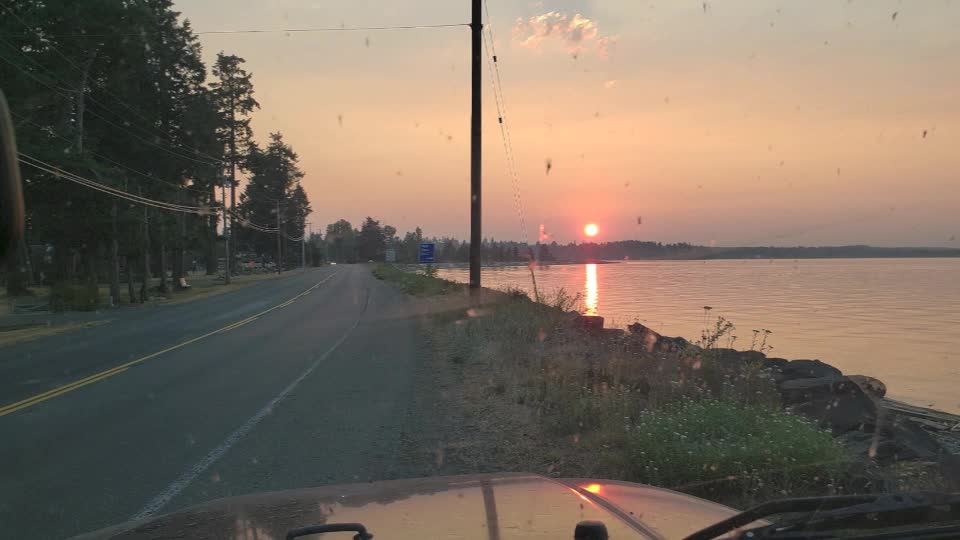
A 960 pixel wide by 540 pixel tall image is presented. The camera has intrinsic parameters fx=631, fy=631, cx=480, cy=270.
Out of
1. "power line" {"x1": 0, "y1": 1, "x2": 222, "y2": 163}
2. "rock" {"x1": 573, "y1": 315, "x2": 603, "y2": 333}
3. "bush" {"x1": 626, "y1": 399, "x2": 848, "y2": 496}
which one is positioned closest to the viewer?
"bush" {"x1": 626, "y1": 399, "x2": 848, "y2": 496}

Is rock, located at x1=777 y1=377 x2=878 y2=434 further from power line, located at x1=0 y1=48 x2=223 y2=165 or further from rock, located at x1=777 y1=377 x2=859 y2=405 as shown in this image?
power line, located at x1=0 y1=48 x2=223 y2=165

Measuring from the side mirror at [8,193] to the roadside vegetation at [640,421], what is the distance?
4.62 metres

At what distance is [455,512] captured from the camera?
262cm

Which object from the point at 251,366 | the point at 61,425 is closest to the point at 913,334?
the point at 251,366

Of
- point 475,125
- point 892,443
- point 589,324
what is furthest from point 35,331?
point 892,443

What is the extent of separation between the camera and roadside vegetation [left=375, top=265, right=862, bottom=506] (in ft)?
16.4

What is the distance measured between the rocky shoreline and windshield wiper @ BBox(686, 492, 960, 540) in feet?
13.8

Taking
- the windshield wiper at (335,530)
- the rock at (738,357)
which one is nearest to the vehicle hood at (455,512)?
the windshield wiper at (335,530)

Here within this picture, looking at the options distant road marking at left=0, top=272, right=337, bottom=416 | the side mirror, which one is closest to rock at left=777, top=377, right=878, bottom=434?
the side mirror

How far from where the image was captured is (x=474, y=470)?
5.89 meters

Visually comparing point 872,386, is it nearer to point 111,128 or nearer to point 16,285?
point 111,128

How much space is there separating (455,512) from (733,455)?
10.8 feet

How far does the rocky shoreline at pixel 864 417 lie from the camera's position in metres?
6.69

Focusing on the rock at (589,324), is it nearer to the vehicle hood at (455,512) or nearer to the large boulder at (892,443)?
the large boulder at (892,443)
